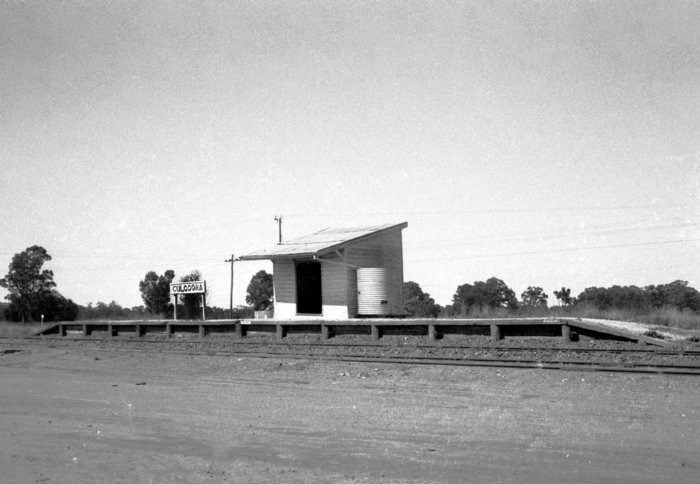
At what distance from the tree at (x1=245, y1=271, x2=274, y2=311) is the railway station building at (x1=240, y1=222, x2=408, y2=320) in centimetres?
3697

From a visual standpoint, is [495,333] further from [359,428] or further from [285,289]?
[285,289]

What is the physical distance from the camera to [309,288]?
2838 cm

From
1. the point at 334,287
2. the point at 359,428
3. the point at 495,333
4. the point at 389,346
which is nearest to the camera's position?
the point at 359,428

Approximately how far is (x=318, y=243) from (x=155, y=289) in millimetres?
38707

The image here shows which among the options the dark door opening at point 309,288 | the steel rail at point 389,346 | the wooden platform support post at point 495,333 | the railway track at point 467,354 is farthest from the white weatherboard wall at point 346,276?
the wooden platform support post at point 495,333

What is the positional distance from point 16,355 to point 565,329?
15.9m

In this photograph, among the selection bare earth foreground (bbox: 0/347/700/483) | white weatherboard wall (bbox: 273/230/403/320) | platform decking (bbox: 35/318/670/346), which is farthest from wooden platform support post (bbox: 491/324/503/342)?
white weatherboard wall (bbox: 273/230/403/320)

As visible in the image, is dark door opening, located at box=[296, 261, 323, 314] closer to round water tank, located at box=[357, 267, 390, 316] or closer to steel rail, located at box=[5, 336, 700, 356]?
round water tank, located at box=[357, 267, 390, 316]

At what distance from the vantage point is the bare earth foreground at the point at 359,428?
5739mm

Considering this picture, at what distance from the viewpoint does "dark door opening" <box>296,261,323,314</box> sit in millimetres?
27531

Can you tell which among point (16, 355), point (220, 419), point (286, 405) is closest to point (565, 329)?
point (286, 405)

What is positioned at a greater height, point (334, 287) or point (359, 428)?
point (334, 287)

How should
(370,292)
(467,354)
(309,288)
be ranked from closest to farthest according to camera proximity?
1. (467,354)
2. (370,292)
3. (309,288)

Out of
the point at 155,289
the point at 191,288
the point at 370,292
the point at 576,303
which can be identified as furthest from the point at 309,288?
the point at 155,289
